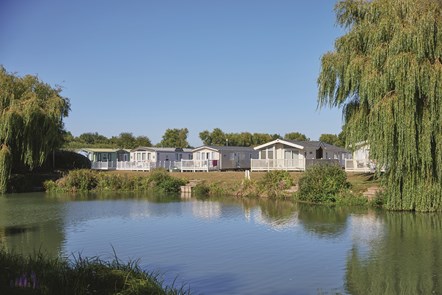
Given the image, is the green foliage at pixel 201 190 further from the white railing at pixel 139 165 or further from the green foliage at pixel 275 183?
the white railing at pixel 139 165

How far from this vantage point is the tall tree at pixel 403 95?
21.3 m

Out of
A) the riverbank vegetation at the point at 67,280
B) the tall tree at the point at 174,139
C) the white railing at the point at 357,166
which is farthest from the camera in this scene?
the tall tree at the point at 174,139

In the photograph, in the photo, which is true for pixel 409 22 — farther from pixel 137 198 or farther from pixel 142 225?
pixel 137 198

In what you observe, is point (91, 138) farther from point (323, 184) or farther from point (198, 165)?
point (323, 184)

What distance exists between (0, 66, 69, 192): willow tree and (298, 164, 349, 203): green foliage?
877 inches

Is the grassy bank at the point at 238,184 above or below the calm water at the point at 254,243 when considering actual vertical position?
above

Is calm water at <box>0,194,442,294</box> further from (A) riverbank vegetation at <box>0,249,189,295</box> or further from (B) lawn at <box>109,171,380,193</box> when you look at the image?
(B) lawn at <box>109,171,380,193</box>

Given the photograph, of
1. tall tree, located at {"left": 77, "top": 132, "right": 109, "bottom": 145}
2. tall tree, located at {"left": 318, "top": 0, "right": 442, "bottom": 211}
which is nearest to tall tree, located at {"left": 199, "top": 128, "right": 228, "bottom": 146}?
tall tree, located at {"left": 77, "top": 132, "right": 109, "bottom": 145}

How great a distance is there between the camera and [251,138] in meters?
98.7

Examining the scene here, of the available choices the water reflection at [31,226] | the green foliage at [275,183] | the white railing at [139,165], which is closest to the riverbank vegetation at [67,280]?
the water reflection at [31,226]

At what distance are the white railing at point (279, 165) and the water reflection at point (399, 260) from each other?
1898 centimetres

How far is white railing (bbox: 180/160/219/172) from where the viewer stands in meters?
47.8

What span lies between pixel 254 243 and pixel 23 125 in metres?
27.1

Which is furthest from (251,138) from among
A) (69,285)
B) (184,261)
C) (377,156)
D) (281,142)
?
(69,285)
